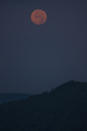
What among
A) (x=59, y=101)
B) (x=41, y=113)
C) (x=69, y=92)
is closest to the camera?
(x=41, y=113)

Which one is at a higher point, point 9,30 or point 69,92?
point 9,30

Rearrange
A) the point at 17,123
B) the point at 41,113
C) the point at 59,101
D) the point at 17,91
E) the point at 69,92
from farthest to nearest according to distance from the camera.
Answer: the point at 17,91 → the point at 69,92 → the point at 59,101 → the point at 41,113 → the point at 17,123

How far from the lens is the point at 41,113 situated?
5.24 ft

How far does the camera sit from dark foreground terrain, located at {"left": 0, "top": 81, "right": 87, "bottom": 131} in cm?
133

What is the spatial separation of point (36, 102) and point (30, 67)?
38.6 inches

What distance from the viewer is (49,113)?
5.21ft

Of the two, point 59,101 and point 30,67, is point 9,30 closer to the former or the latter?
point 30,67

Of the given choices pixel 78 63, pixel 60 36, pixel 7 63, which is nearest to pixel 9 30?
pixel 7 63


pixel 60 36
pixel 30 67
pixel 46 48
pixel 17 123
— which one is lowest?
pixel 17 123

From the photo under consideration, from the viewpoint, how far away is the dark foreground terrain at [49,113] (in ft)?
4.35

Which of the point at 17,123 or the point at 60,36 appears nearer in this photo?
the point at 17,123

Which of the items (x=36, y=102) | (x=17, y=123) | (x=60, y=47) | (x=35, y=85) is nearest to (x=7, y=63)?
(x=35, y=85)

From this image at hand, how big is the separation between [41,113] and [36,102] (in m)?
0.34

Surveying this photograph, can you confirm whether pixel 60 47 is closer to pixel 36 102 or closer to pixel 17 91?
pixel 17 91
